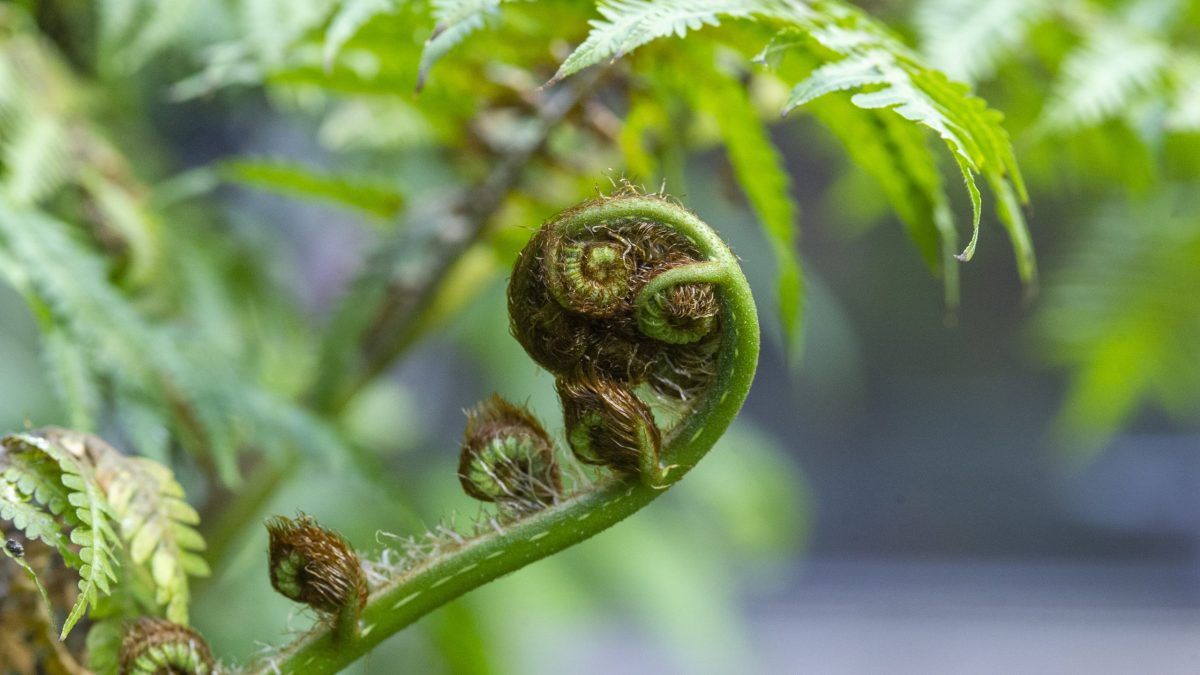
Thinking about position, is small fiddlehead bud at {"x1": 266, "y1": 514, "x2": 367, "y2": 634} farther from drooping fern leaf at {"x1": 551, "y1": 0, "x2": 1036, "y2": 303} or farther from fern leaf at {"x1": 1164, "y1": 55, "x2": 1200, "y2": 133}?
fern leaf at {"x1": 1164, "y1": 55, "x2": 1200, "y2": 133}

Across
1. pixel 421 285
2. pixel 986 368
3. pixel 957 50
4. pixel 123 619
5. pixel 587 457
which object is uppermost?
pixel 986 368

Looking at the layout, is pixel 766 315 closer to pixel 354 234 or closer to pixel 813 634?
pixel 354 234

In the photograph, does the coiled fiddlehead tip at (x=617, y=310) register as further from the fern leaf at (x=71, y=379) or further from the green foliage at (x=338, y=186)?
the fern leaf at (x=71, y=379)

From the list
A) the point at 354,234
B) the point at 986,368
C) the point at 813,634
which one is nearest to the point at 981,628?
the point at 813,634

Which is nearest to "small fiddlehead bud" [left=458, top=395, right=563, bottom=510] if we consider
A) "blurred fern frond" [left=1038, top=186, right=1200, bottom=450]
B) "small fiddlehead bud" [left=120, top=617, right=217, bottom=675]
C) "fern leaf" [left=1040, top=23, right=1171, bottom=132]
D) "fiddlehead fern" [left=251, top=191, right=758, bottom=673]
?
"fiddlehead fern" [left=251, top=191, right=758, bottom=673]

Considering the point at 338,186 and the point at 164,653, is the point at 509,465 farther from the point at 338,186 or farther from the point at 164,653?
the point at 338,186

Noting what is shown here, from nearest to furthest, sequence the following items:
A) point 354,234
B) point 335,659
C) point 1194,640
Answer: point 335,659 < point 354,234 < point 1194,640

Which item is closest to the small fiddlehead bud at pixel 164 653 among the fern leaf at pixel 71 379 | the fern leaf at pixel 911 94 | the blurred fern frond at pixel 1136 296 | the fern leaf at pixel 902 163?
the fern leaf at pixel 71 379
